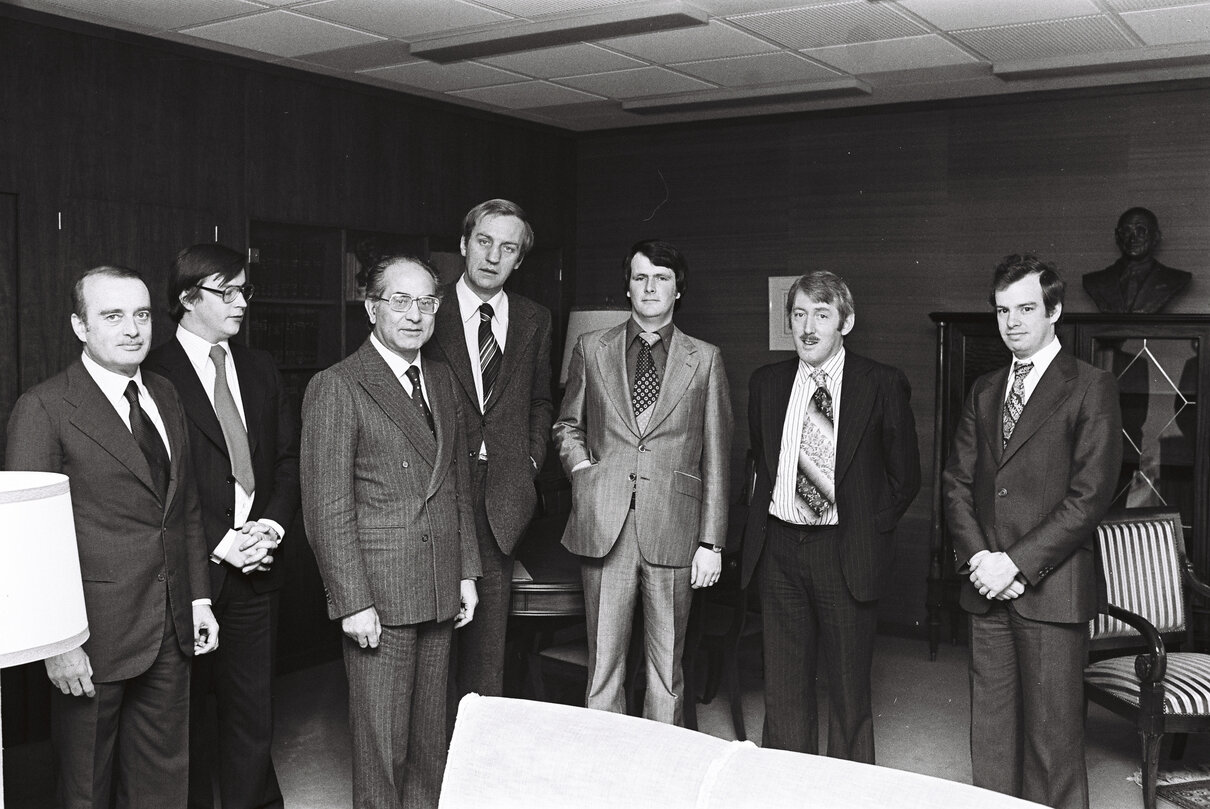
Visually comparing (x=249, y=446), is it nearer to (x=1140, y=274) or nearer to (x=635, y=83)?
(x=635, y=83)

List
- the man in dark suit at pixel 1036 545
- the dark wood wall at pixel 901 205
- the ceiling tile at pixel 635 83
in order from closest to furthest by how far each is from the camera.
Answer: the man in dark suit at pixel 1036 545
the ceiling tile at pixel 635 83
the dark wood wall at pixel 901 205

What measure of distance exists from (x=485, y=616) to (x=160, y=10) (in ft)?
8.51

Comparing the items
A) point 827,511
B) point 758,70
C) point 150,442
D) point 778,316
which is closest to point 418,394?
point 150,442

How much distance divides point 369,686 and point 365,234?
10.5 feet

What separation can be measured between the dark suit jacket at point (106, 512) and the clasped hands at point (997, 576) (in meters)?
2.27

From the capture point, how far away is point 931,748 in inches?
175

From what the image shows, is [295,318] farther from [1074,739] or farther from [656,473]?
[1074,739]

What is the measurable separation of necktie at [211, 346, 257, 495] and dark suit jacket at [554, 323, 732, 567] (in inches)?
39.1

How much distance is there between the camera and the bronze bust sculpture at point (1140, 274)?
5.39m

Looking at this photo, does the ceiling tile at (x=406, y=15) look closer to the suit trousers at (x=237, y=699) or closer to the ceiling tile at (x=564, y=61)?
the ceiling tile at (x=564, y=61)

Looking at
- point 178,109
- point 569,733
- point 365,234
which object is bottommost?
point 569,733

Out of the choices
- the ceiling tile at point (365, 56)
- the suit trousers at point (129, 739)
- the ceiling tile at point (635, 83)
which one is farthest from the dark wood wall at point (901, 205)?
the suit trousers at point (129, 739)

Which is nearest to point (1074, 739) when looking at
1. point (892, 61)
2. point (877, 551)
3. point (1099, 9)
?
point (877, 551)

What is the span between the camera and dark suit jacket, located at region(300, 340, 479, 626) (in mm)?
3109
